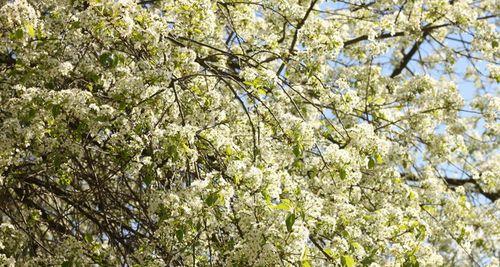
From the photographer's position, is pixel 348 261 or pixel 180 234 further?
pixel 348 261

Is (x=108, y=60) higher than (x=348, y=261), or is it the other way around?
(x=108, y=60)

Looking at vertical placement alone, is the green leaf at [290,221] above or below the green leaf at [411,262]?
below

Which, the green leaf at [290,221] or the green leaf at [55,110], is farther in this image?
the green leaf at [55,110]

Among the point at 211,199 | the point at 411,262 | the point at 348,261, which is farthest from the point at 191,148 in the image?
the point at 411,262

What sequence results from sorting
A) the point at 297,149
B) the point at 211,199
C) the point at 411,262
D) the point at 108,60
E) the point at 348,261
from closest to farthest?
the point at 211,199 < the point at 348,261 < the point at 108,60 < the point at 297,149 < the point at 411,262

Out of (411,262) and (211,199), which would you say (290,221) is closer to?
(211,199)

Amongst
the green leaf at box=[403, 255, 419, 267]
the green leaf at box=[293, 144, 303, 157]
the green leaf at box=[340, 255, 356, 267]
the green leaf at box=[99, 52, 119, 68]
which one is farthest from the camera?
the green leaf at box=[403, 255, 419, 267]

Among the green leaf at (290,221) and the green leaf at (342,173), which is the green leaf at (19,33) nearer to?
the green leaf at (290,221)

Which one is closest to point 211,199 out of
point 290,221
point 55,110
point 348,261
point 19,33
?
point 290,221

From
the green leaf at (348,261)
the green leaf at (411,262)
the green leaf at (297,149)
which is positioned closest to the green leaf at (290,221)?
the green leaf at (348,261)

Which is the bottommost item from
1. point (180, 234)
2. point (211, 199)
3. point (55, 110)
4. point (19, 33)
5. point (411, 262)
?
point (180, 234)

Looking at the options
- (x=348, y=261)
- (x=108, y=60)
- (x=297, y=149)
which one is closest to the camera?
(x=348, y=261)

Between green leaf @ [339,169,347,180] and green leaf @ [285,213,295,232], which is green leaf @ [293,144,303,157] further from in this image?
green leaf @ [285,213,295,232]

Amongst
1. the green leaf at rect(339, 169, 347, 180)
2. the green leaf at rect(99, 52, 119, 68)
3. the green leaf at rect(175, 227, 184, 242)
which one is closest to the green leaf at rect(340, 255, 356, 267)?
the green leaf at rect(339, 169, 347, 180)
